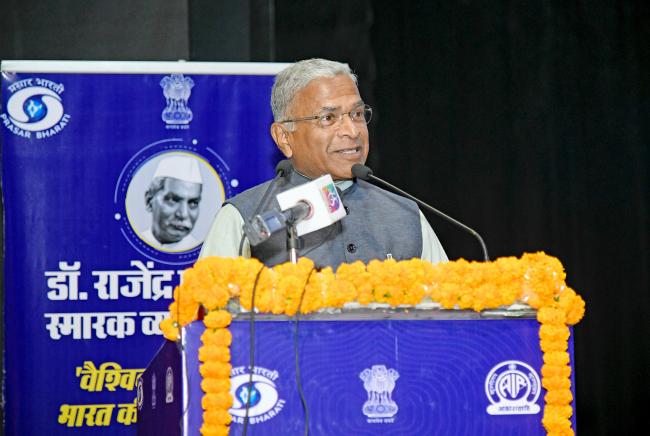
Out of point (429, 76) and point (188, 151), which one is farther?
point (429, 76)

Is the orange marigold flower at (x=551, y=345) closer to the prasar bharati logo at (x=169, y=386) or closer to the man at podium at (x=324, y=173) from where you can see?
the prasar bharati logo at (x=169, y=386)

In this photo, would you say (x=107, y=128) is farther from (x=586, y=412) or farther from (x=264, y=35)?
(x=586, y=412)

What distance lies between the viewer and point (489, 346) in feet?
6.68

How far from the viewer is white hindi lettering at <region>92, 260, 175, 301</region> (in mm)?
3785

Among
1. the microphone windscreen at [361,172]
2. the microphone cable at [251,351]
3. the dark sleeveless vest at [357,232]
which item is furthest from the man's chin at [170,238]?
the microphone cable at [251,351]

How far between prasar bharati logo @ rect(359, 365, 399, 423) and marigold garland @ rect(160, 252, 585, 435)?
144 millimetres

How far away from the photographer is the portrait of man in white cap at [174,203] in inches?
151

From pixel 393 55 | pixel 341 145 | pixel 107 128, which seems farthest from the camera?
Answer: pixel 393 55

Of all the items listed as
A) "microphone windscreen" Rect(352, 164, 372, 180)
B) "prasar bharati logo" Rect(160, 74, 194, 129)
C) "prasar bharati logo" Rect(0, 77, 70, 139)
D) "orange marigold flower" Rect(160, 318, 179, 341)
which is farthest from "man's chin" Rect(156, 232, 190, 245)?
"orange marigold flower" Rect(160, 318, 179, 341)

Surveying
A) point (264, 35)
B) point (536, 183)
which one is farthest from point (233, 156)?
point (536, 183)

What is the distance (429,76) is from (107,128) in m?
1.51

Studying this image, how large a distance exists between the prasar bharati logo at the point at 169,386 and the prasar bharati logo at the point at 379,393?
40 cm

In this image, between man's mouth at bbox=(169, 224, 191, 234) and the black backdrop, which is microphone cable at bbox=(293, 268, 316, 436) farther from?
the black backdrop

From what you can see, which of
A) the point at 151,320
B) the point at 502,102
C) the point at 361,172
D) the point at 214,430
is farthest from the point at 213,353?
the point at 502,102
